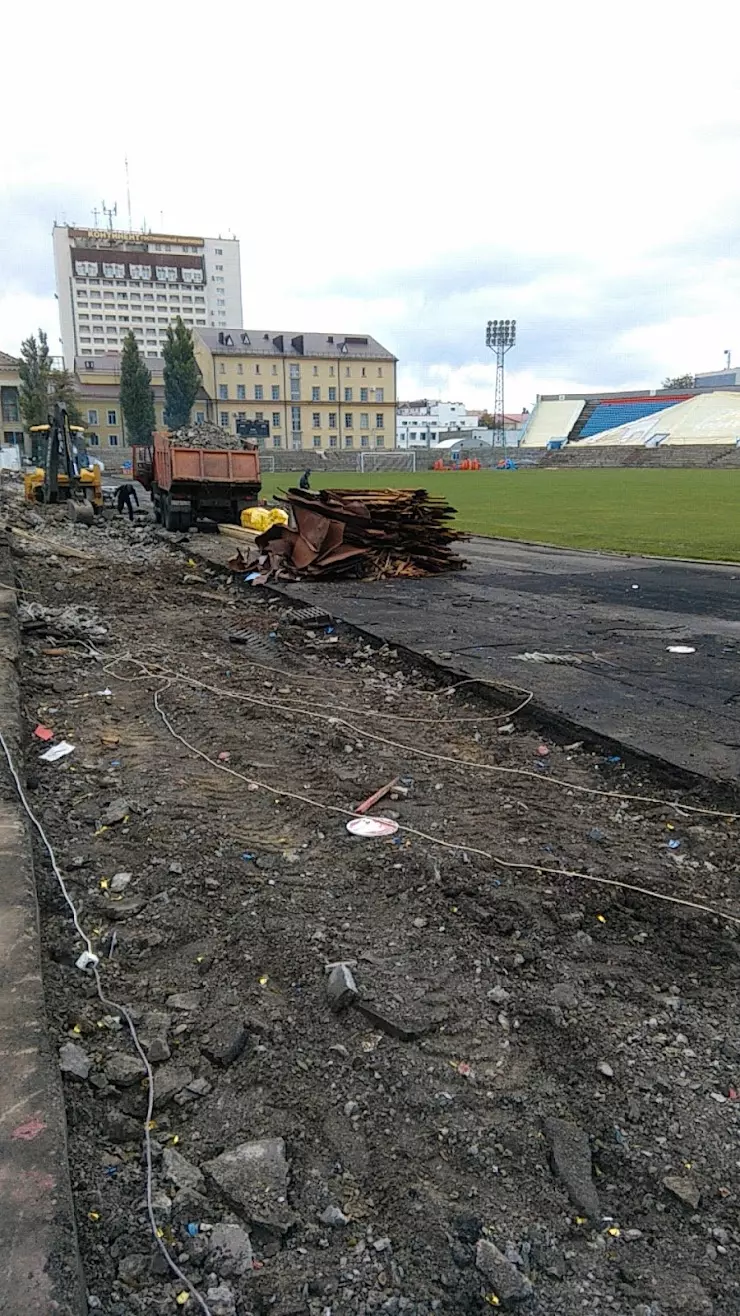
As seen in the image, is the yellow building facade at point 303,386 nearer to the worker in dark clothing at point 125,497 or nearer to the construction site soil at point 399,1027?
the worker in dark clothing at point 125,497

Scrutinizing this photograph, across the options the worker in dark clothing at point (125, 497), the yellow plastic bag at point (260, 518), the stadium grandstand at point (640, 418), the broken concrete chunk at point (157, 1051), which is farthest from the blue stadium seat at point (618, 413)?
the broken concrete chunk at point (157, 1051)

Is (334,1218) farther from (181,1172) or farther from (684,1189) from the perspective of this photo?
(684,1189)

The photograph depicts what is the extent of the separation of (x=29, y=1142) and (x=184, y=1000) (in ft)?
3.00

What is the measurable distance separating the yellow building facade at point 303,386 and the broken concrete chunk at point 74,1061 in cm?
10202

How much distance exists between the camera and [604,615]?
965cm

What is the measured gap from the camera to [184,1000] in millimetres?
2965

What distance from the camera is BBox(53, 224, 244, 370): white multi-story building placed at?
474 feet

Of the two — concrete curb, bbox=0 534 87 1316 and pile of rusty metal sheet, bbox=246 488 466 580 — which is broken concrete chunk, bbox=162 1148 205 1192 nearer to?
concrete curb, bbox=0 534 87 1316

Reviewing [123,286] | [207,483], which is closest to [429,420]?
[123,286]

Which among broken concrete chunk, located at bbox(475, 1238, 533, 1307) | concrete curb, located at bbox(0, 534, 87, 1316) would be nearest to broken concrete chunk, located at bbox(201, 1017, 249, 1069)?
concrete curb, located at bbox(0, 534, 87, 1316)

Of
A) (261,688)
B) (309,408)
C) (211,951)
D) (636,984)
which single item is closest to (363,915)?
(211,951)

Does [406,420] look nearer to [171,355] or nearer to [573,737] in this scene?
[171,355]

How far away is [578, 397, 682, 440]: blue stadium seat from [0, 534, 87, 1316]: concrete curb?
104096 millimetres

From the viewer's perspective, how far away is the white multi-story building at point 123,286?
474 ft
